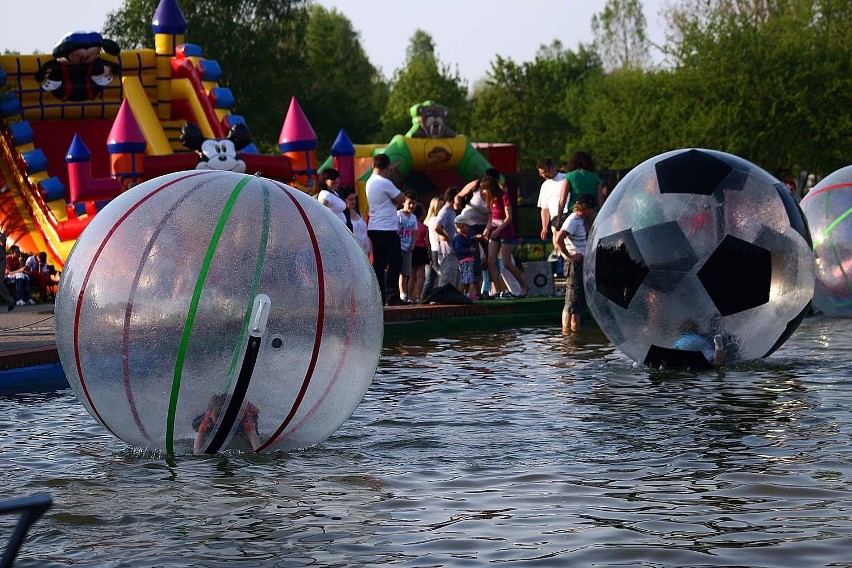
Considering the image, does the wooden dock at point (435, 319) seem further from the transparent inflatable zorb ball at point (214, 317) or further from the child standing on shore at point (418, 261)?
the transparent inflatable zorb ball at point (214, 317)

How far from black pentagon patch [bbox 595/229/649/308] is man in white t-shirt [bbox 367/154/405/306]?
6149 mm

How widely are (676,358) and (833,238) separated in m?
5.12

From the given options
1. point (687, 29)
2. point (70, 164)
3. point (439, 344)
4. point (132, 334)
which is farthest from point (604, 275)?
point (687, 29)

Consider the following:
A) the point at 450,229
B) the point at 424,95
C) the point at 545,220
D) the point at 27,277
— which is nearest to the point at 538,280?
the point at 545,220

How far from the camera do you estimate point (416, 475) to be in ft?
22.6

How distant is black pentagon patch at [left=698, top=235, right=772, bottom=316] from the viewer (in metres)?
10.1

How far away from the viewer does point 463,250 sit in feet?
59.7

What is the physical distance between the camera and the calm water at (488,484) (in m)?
5.41

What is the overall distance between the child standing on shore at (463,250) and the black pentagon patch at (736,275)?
26.5 feet

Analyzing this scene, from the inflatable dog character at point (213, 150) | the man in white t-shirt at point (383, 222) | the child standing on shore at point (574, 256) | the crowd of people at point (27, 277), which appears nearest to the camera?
the child standing on shore at point (574, 256)

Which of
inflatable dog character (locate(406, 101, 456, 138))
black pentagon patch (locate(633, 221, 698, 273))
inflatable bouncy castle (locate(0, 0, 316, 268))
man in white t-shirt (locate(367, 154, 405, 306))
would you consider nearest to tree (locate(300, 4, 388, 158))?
inflatable dog character (locate(406, 101, 456, 138))

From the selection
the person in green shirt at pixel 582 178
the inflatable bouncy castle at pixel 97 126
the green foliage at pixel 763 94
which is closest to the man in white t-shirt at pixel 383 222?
the person in green shirt at pixel 582 178

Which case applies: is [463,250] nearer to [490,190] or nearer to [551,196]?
[490,190]

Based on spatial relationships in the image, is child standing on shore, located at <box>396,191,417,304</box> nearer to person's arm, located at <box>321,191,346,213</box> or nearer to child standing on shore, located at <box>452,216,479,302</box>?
child standing on shore, located at <box>452,216,479,302</box>
